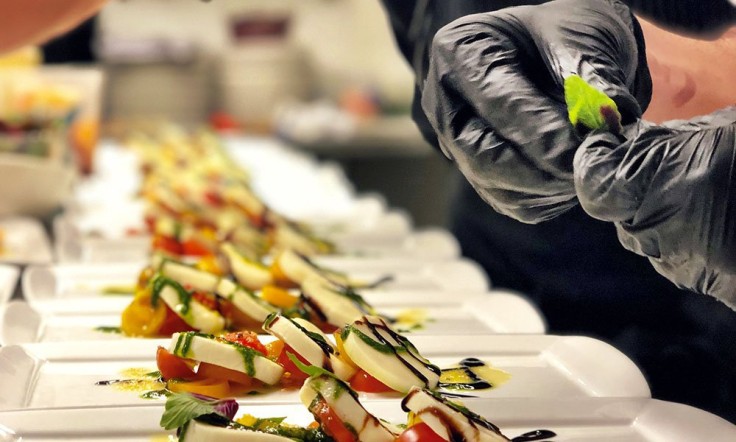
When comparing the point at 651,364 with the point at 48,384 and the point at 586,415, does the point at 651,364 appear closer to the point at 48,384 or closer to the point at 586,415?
the point at 586,415

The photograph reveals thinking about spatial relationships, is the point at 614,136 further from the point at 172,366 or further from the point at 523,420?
the point at 172,366

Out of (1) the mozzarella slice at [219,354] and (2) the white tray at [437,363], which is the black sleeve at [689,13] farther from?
(1) the mozzarella slice at [219,354]

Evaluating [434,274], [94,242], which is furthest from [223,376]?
[94,242]

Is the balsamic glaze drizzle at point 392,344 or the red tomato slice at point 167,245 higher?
the balsamic glaze drizzle at point 392,344

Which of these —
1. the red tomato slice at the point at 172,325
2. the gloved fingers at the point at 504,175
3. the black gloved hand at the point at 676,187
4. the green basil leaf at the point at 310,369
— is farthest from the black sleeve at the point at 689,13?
the red tomato slice at the point at 172,325

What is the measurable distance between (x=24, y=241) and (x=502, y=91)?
1747mm

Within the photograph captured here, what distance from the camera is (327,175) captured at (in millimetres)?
3676

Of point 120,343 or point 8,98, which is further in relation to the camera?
point 8,98

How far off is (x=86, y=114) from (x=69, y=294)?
186 centimetres

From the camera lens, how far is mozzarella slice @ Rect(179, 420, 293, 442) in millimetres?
995

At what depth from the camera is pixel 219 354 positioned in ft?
3.97

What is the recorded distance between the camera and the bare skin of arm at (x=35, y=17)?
1.63 metres

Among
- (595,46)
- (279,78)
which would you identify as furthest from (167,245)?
(279,78)

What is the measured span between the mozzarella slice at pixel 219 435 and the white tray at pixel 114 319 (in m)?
0.52
